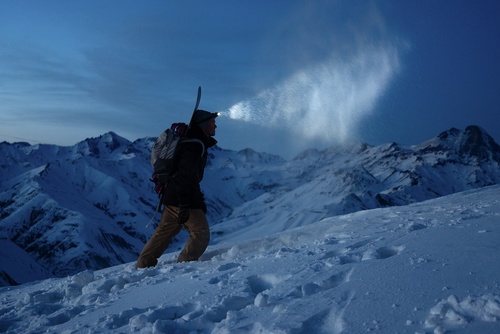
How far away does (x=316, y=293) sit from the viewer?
4.59 metres

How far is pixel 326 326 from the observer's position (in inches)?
147

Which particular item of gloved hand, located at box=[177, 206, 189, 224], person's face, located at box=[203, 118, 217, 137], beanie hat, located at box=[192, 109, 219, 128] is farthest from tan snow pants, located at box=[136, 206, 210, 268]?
beanie hat, located at box=[192, 109, 219, 128]

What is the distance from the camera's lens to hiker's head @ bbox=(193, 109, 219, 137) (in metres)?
8.32

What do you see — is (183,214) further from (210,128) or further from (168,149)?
(210,128)

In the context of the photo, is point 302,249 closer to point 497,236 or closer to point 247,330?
point 497,236

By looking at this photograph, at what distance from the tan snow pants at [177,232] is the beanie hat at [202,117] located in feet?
5.66

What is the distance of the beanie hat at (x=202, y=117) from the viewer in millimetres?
8312

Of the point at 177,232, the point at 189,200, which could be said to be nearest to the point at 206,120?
the point at 189,200

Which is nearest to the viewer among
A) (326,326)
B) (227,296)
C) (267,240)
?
(326,326)

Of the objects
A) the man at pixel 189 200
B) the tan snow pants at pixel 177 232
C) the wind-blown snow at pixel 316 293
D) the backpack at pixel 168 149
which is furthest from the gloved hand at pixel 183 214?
the wind-blown snow at pixel 316 293

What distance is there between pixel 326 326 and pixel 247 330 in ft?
2.35

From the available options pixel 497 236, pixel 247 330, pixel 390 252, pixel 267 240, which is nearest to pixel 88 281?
pixel 267 240

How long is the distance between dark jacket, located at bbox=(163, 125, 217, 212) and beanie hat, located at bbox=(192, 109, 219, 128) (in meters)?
0.19

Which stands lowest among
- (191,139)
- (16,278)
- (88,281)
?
(16,278)
